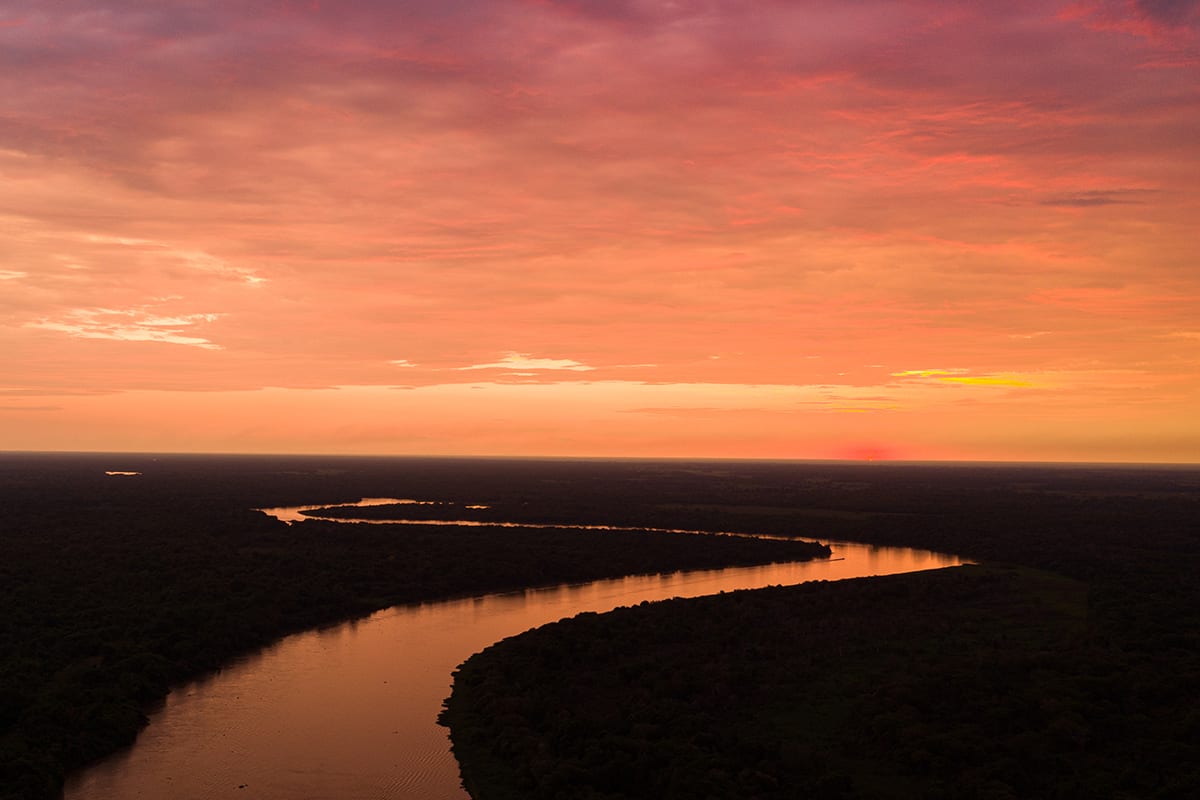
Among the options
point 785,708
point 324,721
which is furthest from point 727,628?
point 324,721

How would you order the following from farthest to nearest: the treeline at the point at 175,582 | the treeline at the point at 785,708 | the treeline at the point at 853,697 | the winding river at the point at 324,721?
the treeline at the point at 175,582 → the winding river at the point at 324,721 → the treeline at the point at 853,697 → the treeline at the point at 785,708

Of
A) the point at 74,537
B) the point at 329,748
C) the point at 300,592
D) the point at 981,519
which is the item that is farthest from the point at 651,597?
the point at 981,519

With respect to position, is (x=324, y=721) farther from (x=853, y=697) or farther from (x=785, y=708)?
(x=853, y=697)

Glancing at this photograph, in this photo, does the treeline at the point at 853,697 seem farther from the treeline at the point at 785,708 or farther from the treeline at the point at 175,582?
the treeline at the point at 175,582

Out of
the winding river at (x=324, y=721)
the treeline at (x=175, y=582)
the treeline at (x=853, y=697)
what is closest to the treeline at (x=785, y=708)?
the treeline at (x=853, y=697)

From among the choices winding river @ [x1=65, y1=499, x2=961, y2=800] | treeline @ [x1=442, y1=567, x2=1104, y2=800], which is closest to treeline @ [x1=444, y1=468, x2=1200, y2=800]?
treeline @ [x1=442, y1=567, x2=1104, y2=800]

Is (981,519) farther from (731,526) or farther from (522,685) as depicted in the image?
(522,685)
